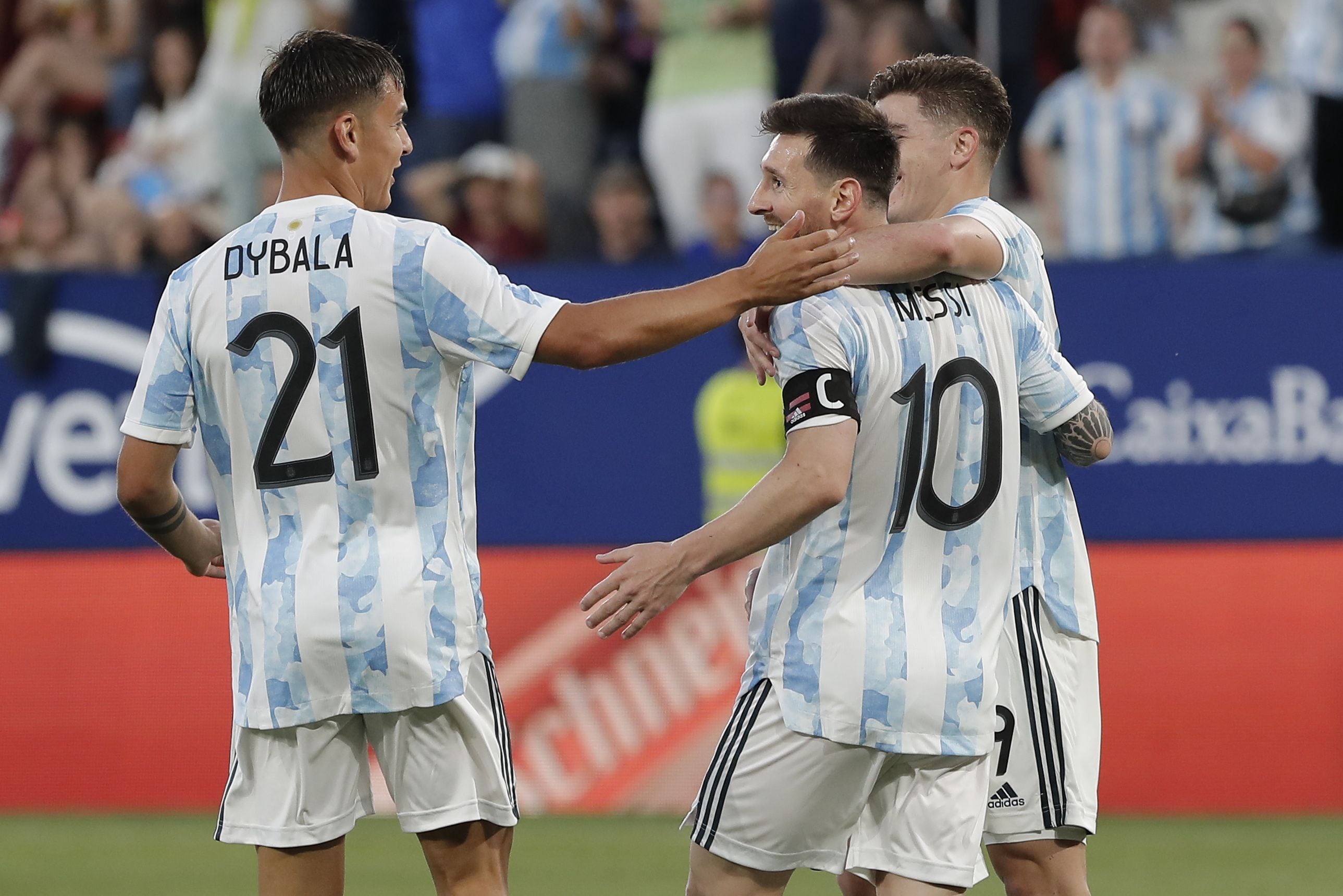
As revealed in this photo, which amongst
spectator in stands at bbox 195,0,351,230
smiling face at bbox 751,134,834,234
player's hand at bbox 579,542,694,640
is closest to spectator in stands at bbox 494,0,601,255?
spectator in stands at bbox 195,0,351,230

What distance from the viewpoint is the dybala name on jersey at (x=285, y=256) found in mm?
3400

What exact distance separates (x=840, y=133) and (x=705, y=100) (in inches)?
226

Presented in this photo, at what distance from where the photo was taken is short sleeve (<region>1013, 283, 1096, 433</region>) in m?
3.69

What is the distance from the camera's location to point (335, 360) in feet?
11.1

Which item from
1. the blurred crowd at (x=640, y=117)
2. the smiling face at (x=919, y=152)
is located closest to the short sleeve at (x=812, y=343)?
the smiling face at (x=919, y=152)

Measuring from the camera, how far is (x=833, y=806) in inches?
139

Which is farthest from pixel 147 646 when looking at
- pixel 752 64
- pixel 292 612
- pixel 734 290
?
pixel 734 290

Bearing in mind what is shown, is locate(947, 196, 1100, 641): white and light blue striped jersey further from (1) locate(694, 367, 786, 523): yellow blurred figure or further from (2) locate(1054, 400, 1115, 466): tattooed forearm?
(1) locate(694, 367, 786, 523): yellow blurred figure

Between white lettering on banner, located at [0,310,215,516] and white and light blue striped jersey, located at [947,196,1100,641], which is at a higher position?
white lettering on banner, located at [0,310,215,516]

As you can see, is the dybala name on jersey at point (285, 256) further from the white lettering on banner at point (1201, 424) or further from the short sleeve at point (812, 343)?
the white lettering on banner at point (1201, 424)

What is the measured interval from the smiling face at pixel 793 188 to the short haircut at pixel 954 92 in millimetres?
547

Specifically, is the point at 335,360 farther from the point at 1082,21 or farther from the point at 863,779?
the point at 1082,21

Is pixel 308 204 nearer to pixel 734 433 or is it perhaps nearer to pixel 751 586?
pixel 751 586

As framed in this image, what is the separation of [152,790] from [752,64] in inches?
179
